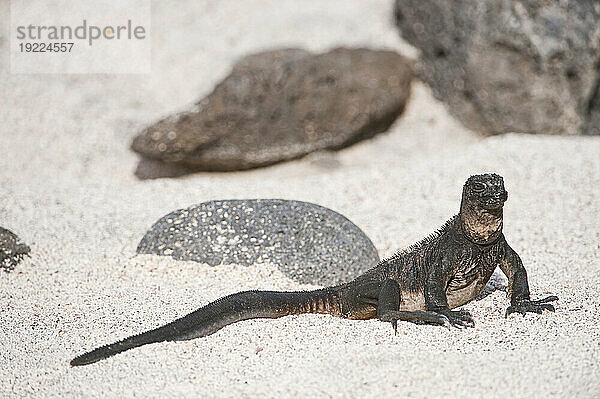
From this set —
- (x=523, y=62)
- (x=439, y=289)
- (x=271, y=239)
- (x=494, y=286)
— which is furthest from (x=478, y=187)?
(x=523, y=62)

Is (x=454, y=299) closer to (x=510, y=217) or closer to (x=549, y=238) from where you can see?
(x=549, y=238)

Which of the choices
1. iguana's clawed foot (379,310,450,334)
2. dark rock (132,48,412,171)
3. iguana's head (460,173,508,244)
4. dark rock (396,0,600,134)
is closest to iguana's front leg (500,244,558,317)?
iguana's head (460,173,508,244)

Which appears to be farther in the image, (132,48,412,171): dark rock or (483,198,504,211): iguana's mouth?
(132,48,412,171): dark rock

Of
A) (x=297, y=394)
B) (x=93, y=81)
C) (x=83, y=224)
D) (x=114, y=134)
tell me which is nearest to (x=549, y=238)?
(x=297, y=394)

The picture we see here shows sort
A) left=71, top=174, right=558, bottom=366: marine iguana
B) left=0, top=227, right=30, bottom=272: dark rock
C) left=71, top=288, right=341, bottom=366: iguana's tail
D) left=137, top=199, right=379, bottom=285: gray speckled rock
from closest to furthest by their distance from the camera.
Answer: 1. left=71, top=288, right=341, bottom=366: iguana's tail
2. left=71, top=174, right=558, bottom=366: marine iguana
3. left=137, top=199, right=379, bottom=285: gray speckled rock
4. left=0, top=227, right=30, bottom=272: dark rock

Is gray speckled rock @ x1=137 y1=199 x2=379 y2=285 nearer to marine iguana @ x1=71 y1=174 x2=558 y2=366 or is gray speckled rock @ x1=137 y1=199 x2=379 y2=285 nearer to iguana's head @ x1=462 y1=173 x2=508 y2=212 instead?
marine iguana @ x1=71 y1=174 x2=558 y2=366

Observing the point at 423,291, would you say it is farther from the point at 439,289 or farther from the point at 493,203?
the point at 493,203

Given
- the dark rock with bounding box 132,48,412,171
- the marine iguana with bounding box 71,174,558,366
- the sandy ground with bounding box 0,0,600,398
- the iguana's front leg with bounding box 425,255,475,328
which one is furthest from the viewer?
the dark rock with bounding box 132,48,412,171

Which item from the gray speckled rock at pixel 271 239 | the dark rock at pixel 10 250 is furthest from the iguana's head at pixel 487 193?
the dark rock at pixel 10 250
